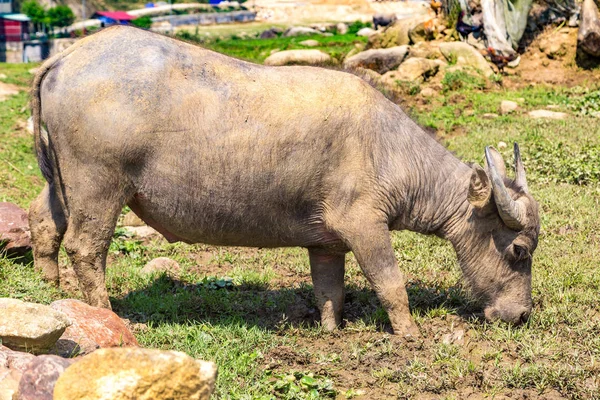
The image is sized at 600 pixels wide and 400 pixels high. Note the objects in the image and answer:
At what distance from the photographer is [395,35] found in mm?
17906

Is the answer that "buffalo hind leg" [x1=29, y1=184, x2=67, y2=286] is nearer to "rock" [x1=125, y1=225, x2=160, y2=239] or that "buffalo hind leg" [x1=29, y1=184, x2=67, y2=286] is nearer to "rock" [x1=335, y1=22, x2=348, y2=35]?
"rock" [x1=125, y1=225, x2=160, y2=239]

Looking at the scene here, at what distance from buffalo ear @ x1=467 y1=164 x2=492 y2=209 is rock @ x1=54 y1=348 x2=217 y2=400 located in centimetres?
286

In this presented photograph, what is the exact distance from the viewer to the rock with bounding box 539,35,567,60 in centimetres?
1519

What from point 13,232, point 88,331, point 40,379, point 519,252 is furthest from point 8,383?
point 519,252

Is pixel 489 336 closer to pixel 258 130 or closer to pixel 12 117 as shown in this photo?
pixel 258 130

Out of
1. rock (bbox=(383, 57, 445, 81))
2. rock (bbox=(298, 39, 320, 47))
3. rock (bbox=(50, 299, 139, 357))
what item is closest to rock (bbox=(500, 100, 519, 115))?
rock (bbox=(383, 57, 445, 81))

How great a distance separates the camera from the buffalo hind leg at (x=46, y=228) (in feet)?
19.8

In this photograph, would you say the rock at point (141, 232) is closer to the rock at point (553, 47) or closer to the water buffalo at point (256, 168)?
the water buffalo at point (256, 168)

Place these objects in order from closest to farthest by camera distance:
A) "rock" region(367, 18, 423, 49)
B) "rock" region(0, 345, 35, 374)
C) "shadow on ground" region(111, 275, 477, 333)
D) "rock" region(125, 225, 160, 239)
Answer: "rock" region(0, 345, 35, 374) < "shadow on ground" region(111, 275, 477, 333) < "rock" region(125, 225, 160, 239) < "rock" region(367, 18, 423, 49)

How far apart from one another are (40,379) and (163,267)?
3375mm

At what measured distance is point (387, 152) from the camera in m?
5.64

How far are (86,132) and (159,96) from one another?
55cm

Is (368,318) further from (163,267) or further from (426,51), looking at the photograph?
(426,51)

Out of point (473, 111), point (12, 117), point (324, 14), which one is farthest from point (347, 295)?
point (324, 14)
